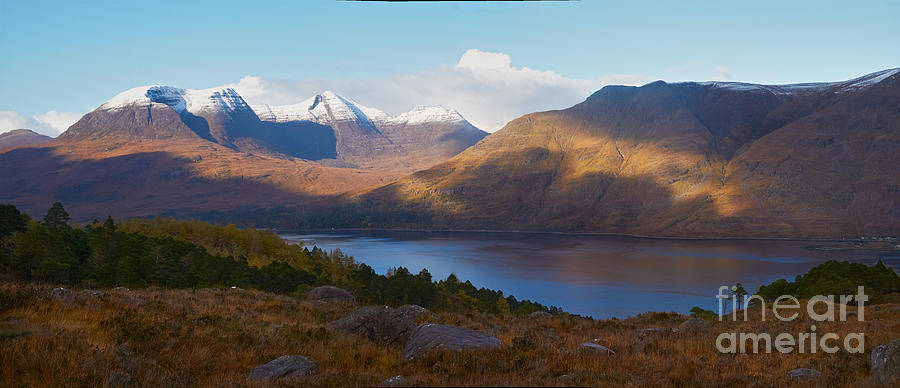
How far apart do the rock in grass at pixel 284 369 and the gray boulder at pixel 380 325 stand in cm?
293

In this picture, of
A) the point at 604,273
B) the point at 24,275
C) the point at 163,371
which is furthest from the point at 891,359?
the point at 604,273

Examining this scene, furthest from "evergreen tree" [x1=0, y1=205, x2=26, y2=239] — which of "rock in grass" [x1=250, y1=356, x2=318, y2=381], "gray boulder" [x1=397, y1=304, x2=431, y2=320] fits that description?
"rock in grass" [x1=250, y1=356, x2=318, y2=381]

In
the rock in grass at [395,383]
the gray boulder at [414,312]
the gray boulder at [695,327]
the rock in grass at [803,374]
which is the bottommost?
the gray boulder at [695,327]

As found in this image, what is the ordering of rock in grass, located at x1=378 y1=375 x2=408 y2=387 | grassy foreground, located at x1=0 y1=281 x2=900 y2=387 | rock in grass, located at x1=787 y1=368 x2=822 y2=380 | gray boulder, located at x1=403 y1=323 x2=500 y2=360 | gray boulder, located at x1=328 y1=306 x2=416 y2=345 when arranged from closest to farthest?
rock in grass, located at x1=378 y1=375 x2=408 y2=387 → grassy foreground, located at x1=0 y1=281 x2=900 y2=387 → rock in grass, located at x1=787 y1=368 x2=822 y2=380 → gray boulder, located at x1=403 y1=323 x2=500 y2=360 → gray boulder, located at x1=328 y1=306 x2=416 y2=345

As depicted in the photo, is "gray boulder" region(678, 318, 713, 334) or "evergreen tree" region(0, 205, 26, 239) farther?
"evergreen tree" region(0, 205, 26, 239)

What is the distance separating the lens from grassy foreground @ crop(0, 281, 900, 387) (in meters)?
7.85

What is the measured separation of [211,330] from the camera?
12156 millimetres

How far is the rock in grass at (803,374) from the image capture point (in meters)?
9.22

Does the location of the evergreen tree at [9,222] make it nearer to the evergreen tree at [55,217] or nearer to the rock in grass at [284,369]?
the evergreen tree at [55,217]

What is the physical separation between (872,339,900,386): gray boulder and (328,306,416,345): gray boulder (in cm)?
904

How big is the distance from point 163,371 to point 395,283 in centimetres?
4959

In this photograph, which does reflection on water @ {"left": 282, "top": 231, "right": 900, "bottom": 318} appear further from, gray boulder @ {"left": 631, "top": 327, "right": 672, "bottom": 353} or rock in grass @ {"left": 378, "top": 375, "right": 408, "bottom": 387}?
rock in grass @ {"left": 378, "top": 375, "right": 408, "bottom": 387}

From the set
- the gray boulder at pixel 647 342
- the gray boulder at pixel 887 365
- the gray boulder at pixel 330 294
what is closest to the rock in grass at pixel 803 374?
the gray boulder at pixel 887 365

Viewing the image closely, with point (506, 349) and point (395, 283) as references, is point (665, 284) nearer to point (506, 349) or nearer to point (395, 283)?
point (395, 283)
